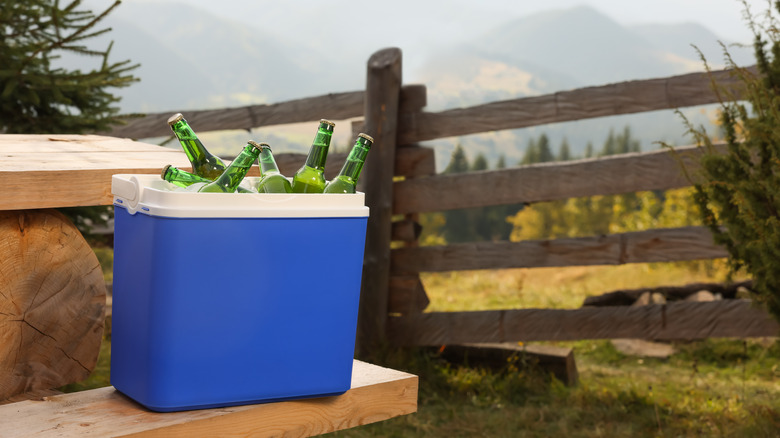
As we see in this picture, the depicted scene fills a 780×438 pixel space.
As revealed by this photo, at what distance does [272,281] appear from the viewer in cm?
138

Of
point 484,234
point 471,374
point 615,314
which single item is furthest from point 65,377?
point 484,234

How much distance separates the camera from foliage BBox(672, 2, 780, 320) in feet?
9.05

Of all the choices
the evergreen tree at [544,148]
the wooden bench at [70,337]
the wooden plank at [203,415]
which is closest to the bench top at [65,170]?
the wooden bench at [70,337]

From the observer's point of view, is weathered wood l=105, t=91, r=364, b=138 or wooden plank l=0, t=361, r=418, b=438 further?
weathered wood l=105, t=91, r=364, b=138

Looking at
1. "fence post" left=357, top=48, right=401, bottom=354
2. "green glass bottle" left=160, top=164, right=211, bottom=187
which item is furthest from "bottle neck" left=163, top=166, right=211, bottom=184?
"fence post" left=357, top=48, right=401, bottom=354

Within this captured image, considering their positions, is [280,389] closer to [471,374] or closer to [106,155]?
[106,155]

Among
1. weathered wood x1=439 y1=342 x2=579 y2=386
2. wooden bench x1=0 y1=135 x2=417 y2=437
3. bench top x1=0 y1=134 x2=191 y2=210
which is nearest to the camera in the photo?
wooden bench x1=0 y1=135 x2=417 y2=437

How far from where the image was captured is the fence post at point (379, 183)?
161 inches

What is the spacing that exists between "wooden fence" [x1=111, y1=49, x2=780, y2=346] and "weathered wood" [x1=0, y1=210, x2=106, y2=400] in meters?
2.29

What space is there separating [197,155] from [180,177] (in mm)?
53

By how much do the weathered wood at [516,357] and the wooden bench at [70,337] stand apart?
2.51 meters

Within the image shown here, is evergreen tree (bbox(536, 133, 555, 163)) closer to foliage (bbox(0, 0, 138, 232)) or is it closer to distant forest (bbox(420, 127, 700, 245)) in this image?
distant forest (bbox(420, 127, 700, 245))

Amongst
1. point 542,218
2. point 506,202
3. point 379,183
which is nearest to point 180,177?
point 379,183

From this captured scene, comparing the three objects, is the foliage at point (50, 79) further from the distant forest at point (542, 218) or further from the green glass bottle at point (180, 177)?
the distant forest at point (542, 218)
